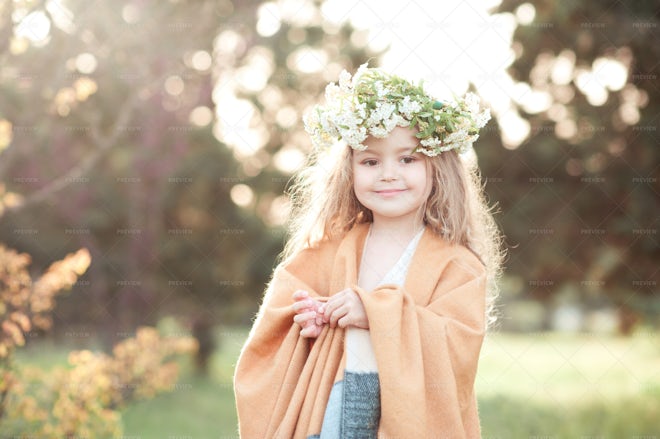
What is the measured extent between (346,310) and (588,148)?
4263mm

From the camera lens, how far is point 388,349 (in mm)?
2418

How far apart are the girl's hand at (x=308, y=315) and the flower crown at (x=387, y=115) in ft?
1.84

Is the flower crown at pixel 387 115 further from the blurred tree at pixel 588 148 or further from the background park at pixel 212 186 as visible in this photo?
the blurred tree at pixel 588 148

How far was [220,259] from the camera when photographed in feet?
29.2

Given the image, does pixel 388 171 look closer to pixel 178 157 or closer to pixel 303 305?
pixel 303 305

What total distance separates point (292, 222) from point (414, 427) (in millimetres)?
1116

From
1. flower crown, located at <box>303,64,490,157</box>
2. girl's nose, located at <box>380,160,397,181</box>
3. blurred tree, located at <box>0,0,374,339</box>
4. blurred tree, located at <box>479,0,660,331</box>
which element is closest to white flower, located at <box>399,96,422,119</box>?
flower crown, located at <box>303,64,490,157</box>

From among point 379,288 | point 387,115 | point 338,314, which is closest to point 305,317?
point 338,314

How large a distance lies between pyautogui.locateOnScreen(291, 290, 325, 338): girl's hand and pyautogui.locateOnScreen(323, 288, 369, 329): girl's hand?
4 centimetres

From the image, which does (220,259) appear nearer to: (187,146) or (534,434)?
(187,146)

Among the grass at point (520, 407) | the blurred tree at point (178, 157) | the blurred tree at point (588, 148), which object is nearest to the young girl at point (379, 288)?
the grass at point (520, 407)

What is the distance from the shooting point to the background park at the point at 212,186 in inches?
181

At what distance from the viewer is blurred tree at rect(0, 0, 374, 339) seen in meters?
7.04

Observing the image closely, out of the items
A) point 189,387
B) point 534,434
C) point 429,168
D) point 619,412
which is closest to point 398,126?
point 429,168
